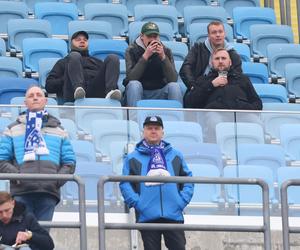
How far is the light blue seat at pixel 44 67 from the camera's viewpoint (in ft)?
65.7

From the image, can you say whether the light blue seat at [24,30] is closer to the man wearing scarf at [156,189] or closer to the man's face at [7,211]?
the man wearing scarf at [156,189]

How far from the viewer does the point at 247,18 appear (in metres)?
23.1

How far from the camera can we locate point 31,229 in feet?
49.3

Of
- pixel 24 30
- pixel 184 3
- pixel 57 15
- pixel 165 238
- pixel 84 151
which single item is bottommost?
pixel 165 238

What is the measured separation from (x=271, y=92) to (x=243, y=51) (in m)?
1.36

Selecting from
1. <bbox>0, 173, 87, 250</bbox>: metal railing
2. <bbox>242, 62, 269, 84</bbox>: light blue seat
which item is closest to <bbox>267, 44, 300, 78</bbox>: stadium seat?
<bbox>242, 62, 269, 84</bbox>: light blue seat

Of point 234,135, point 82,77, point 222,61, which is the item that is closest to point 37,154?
point 234,135

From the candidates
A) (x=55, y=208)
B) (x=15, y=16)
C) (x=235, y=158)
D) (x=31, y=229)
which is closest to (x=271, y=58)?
(x=15, y=16)

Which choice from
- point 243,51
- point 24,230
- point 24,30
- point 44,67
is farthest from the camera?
point 243,51

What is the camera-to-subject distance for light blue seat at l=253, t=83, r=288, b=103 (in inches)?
805

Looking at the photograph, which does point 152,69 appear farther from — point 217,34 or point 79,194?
point 79,194

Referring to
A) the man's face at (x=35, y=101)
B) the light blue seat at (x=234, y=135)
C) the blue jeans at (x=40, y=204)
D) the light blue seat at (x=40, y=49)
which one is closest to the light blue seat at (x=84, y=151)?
the man's face at (x=35, y=101)

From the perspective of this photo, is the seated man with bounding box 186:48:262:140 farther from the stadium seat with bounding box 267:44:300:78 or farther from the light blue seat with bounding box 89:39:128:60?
the stadium seat with bounding box 267:44:300:78

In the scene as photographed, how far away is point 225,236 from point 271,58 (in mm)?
5321
